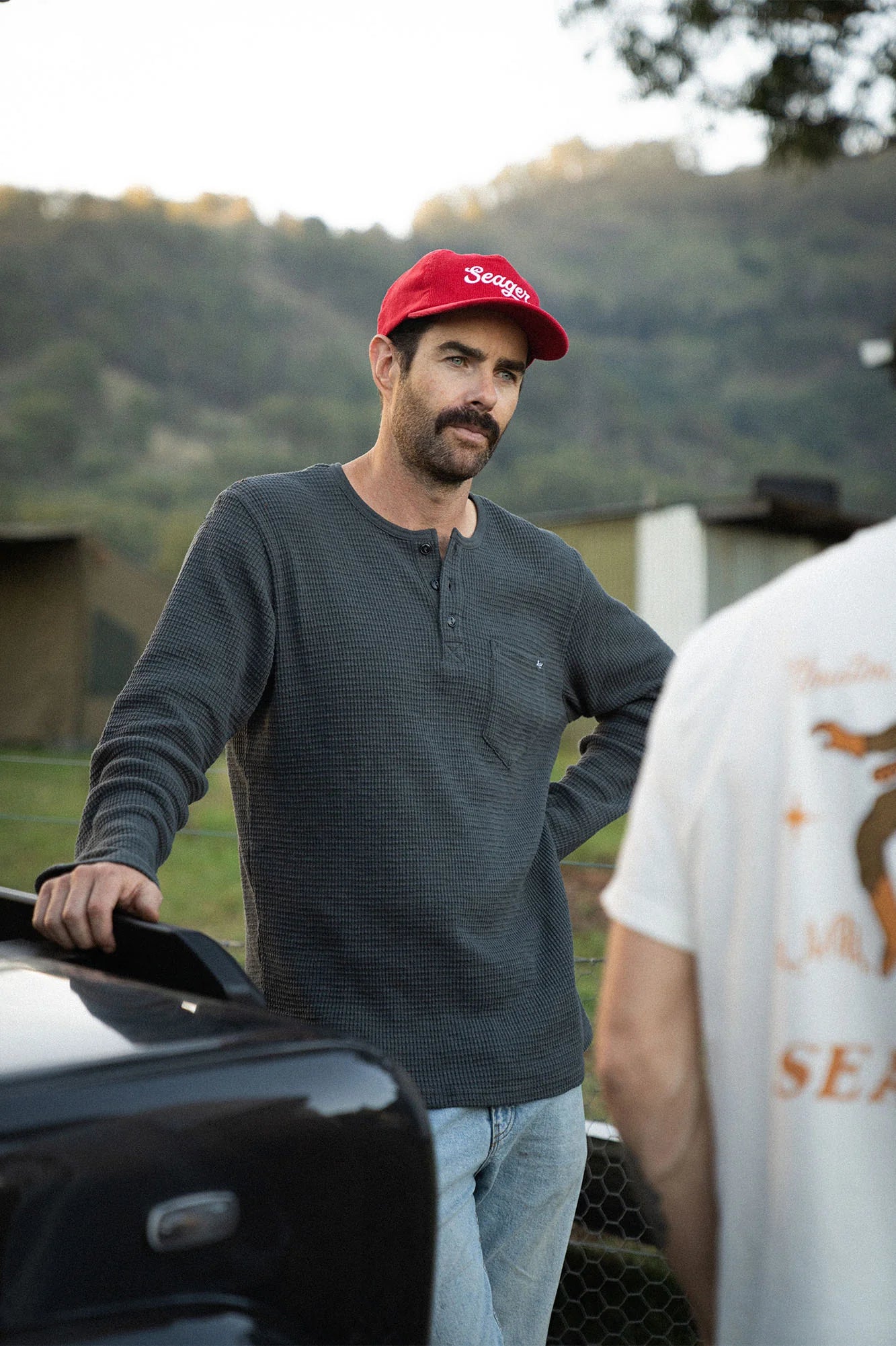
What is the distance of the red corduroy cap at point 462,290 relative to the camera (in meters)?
2.08

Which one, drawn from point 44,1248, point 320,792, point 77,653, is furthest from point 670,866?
point 77,653

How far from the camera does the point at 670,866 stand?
110 cm

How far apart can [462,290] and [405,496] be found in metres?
0.32

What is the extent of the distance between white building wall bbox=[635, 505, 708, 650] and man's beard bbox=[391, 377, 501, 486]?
18369 mm

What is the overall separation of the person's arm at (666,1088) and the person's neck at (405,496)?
102 cm

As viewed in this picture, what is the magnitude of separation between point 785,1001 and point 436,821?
856 mm

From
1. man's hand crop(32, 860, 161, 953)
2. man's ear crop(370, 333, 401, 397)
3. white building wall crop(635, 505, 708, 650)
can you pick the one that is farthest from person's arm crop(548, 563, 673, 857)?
white building wall crop(635, 505, 708, 650)

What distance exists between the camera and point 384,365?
222 cm

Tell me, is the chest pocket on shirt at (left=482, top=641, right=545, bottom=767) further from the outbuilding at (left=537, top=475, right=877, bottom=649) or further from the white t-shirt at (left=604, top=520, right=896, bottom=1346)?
the outbuilding at (left=537, top=475, right=877, bottom=649)

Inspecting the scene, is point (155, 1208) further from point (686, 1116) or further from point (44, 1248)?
point (686, 1116)

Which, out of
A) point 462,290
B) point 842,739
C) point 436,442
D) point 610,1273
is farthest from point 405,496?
point 610,1273

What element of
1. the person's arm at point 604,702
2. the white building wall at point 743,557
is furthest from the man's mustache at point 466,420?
the white building wall at point 743,557

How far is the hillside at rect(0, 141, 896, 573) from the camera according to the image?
3189 inches

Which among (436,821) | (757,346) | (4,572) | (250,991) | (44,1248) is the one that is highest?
(757,346)
